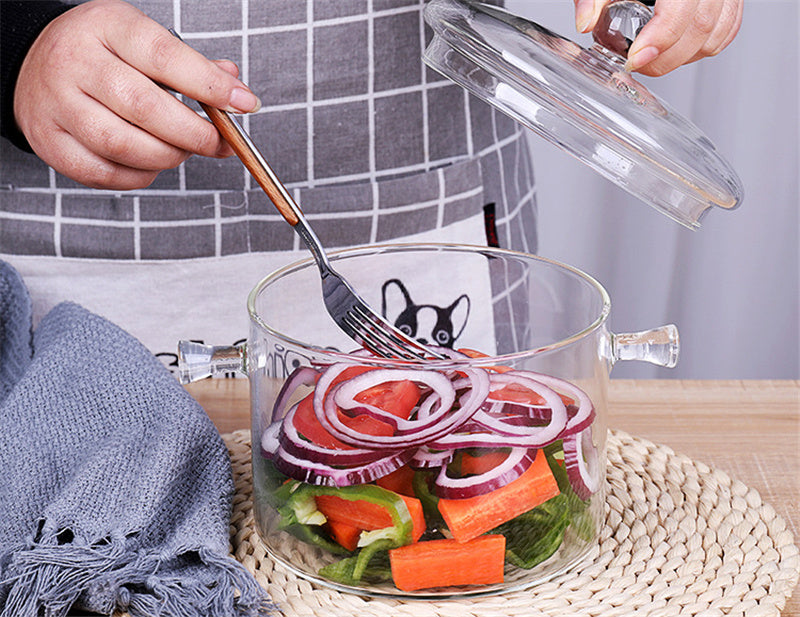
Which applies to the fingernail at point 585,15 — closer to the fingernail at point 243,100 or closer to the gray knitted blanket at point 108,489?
the fingernail at point 243,100

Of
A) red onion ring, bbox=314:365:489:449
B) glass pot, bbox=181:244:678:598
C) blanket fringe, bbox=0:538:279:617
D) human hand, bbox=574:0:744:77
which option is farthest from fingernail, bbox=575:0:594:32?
blanket fringe, bbox=0:538:279:617

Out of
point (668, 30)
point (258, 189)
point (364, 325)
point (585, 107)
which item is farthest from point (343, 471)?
point (258, 189)

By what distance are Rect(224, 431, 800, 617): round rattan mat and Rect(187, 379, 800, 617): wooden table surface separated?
55 millimetres

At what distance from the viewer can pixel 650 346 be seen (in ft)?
2.03

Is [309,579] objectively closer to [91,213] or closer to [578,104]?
[578,104]

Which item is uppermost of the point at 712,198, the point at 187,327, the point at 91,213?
the point at 712,198

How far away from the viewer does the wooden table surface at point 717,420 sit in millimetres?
763

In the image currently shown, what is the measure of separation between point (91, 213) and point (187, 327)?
0.46 ft

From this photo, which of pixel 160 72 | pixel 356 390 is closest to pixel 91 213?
pixel 160 72

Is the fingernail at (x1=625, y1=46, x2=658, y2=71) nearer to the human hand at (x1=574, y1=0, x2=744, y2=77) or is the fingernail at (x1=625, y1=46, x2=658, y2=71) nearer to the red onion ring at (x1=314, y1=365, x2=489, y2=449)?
the human hand at (x1=574, y1=0, x2=744, y2=77)

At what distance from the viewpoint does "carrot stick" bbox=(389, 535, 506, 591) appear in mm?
535

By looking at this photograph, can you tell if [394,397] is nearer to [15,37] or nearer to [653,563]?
[653,563]

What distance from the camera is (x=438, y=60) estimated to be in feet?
2.08

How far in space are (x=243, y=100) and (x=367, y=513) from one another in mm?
283
